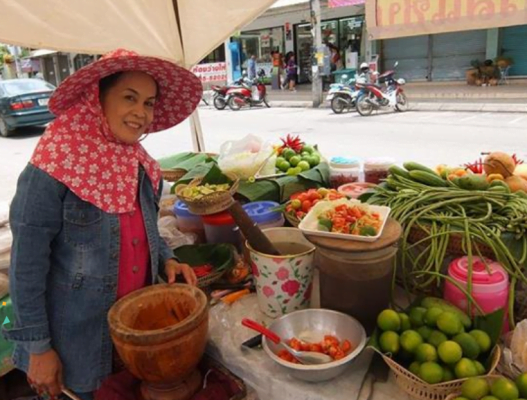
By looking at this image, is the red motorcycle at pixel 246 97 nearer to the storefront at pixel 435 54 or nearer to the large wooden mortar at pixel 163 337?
the storefront at pixel 435 54

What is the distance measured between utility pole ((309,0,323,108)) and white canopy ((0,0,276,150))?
31.7 ft

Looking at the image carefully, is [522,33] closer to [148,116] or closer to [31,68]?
[148,116]

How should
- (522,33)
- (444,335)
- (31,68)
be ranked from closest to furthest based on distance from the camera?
(444,335) → (522,33) → (31,68)

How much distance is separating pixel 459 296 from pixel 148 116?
1.22 metres

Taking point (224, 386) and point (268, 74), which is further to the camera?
point (268, 74)

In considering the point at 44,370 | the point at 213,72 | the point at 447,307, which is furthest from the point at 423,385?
the point at 213,72

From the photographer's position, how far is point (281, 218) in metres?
2.24

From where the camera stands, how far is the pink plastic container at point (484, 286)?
4.79 feet

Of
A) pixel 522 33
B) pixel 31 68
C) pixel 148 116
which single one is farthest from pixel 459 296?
pixel 31 68

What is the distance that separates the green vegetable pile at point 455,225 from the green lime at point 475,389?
393 mm

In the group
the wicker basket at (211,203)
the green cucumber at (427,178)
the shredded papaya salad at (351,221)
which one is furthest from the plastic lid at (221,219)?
the green cucumber at (427,178)

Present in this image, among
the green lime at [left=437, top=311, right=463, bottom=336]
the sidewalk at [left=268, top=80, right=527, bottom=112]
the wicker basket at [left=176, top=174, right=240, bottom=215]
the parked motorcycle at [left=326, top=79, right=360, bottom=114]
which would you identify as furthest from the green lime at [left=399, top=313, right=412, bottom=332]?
the parked motorcycle at [left=326, top=79, right=360, bottom=114]

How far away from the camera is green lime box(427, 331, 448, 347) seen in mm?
1258

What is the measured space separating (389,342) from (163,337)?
2.13ft
